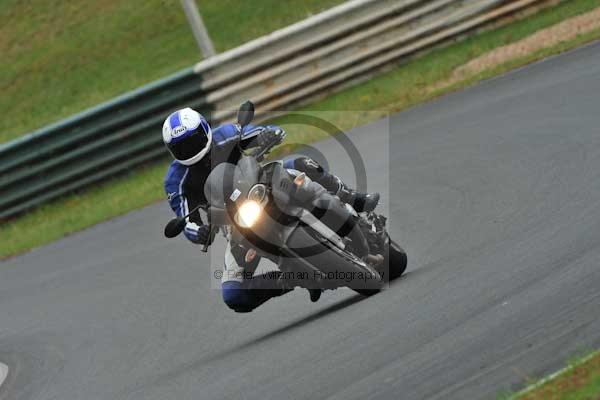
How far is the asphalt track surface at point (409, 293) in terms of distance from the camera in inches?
248

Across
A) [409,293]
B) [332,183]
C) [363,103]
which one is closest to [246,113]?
[332,183]

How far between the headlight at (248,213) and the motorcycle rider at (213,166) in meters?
0.32

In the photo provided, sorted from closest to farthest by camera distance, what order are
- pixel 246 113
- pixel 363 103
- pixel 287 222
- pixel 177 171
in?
pixel 287 222, pixel 246 113, pixel 177 171, pixel 363 103

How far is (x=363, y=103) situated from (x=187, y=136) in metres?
8.08

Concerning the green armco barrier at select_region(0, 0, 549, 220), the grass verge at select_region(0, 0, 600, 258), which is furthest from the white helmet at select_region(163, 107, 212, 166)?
the green armco barrier at select_region(0, 0, 549, 220)

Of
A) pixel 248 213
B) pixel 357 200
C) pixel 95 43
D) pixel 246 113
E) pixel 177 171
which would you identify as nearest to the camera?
pixel 248 213

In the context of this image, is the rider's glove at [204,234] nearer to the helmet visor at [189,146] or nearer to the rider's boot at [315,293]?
the helmet visor at [189,146]

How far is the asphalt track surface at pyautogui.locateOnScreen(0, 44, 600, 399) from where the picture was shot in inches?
248

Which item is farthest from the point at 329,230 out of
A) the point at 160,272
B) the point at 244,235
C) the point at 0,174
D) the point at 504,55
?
the point at 0,174

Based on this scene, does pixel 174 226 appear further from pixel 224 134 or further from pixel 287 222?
pixel 224 134

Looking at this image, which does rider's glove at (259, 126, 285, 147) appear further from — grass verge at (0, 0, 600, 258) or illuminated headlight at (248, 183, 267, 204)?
grass verge at (0, 0, 600, 258)

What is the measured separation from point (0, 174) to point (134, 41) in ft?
20.0

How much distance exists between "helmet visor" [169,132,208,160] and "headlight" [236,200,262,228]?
2.11 ft

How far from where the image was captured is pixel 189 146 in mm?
7625
